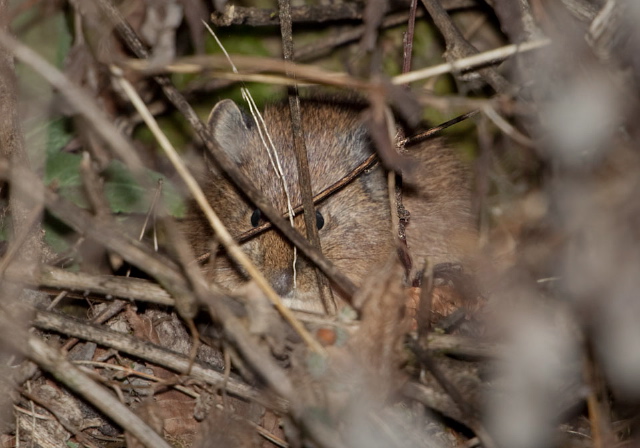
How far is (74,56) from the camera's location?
133 inches

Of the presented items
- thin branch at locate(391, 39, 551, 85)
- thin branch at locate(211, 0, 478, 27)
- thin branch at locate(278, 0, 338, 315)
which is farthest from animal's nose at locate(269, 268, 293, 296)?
thin branch at locate(211, 0, 478, 27)

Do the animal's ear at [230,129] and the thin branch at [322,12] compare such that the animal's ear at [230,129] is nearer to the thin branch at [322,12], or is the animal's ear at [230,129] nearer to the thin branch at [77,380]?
the thin branch at [322,12]

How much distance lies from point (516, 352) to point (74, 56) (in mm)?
2474

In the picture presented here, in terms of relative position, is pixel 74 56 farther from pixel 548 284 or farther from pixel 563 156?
pixel 548 284

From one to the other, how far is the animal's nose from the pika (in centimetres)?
3

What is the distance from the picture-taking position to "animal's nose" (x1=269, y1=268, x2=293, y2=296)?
13.5ft

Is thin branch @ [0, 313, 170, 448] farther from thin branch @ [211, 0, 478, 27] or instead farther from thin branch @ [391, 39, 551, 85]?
thin branch @ [211, 0, 478, 27]

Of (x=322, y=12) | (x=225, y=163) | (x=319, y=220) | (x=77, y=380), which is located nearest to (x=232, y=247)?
(x=225, y=163)

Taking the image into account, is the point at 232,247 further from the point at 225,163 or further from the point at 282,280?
the point at 282,280

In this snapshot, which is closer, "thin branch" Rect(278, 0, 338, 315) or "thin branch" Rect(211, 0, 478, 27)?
"thin branch" Rect(278, 0, 338, 315)

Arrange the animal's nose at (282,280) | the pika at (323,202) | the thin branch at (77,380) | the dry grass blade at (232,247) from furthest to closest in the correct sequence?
1. the pika at (323,202)
2. the animal's nose at (282,280)
3. the thin branch at (77,380)
4. the dry grass blade at (232,247)

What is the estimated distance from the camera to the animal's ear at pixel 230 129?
4703mm

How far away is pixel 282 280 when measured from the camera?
412 cm

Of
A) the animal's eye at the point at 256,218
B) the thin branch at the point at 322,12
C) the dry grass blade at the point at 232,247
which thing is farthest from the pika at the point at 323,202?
the dry grass blade at the point at 232,247
